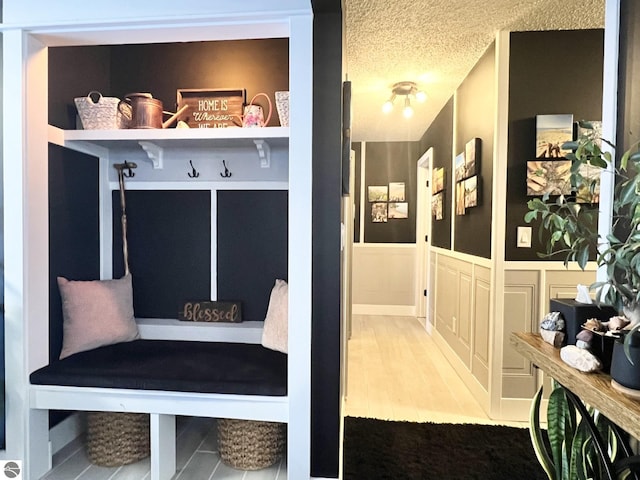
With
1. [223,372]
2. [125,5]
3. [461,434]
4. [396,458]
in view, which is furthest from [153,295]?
[461,434]

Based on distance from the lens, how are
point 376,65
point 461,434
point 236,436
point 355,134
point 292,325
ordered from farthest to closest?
point 355,134, point 376,65, point 461,434, point 236,436, point 292,325

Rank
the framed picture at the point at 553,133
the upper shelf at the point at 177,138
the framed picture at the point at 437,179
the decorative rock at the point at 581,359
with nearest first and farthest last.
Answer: the decorative rock at the point at 581,359 < the upper shelf at the point at 177,138 < the framed picture at the point at 553,133 < the framed picture at the point at 437,179

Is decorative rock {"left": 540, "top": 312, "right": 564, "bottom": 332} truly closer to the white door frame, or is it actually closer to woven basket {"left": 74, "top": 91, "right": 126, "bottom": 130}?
woven basket {"left": 74, "top": 91, "right": 126, "bottom": 130}

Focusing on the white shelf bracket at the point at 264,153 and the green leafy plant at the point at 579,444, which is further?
the white shelf bracket at the point at 264,153

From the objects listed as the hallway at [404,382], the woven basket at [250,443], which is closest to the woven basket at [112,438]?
the woven basket at [250,443]

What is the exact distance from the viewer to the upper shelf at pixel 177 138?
1.79 metres

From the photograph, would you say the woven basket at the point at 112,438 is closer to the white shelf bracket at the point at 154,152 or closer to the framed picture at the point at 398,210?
the white shelf bracket at the point at 154,152

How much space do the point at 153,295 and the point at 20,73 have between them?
130 cm

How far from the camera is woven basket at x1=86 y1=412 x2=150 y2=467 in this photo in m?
1.82

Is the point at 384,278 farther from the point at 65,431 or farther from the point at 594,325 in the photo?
the point at 594,325

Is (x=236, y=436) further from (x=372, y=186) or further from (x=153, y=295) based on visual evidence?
(x=372, y=186)

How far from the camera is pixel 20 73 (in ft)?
5.54

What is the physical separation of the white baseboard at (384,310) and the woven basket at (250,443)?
3458 millimetres

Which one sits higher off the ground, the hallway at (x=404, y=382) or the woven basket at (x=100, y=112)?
the woven basket at (x=100, y=112)
